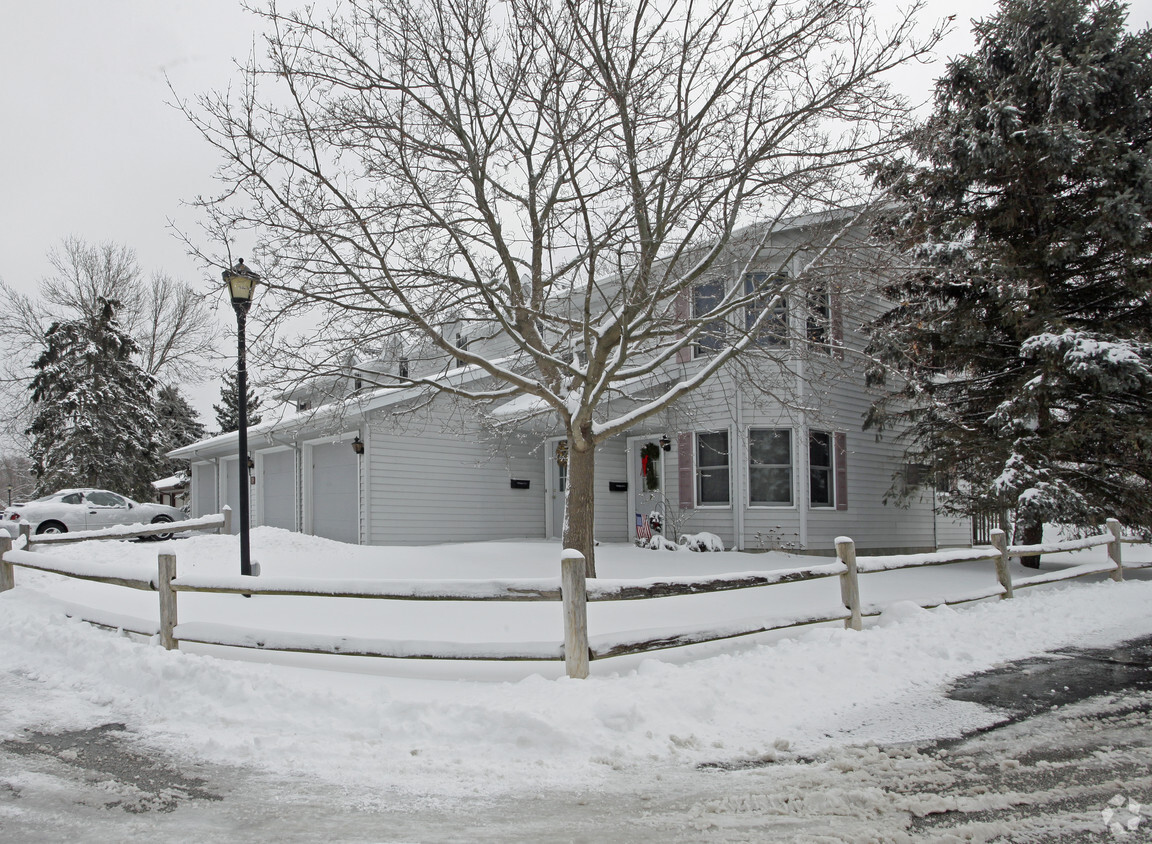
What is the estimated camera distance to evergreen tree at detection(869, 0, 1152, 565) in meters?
12.3

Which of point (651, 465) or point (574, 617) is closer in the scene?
point (574, 617)

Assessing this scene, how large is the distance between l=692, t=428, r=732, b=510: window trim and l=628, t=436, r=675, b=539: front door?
79cm

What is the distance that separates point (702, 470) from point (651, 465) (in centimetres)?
134

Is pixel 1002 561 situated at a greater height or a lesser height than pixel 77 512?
lesser

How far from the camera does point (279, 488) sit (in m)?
19.7

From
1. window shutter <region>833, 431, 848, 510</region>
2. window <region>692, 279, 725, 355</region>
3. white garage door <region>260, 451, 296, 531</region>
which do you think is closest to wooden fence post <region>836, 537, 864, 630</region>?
window <region>692, 279, 725, 355</region>

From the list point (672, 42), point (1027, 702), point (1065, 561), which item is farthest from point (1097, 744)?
point (1065, 561)

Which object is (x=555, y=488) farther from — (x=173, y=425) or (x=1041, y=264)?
(x=173, y=425)

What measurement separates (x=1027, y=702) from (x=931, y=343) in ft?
33.4

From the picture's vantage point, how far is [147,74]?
8625mm

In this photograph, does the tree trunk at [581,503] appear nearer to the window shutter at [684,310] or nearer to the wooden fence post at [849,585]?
the window shutter at [684,310]

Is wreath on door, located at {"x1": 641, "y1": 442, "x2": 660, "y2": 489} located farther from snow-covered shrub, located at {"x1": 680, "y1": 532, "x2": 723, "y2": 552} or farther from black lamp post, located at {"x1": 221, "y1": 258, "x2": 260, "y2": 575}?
black lamp post, located at {"x1": 221, "y1": 258, "x2": 260, "y2": 575}

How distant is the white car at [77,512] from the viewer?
20.2m

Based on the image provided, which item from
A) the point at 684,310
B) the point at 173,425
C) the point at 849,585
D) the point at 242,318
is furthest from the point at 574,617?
the point at 173,425
